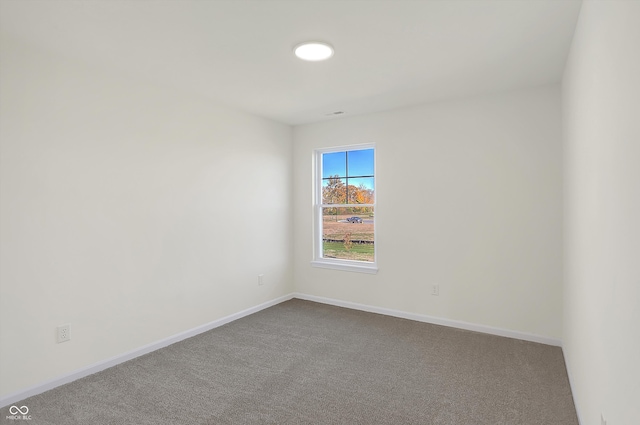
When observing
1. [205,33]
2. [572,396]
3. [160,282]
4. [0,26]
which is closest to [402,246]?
[572,396]

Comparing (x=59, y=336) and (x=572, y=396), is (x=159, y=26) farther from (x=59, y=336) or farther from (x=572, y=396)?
(x=572, y=396)

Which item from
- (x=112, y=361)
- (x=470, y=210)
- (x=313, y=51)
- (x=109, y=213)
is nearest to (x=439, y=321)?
(x=470, y=210)

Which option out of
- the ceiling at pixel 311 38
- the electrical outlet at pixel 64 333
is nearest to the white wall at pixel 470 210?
the ceiling at pixel 311 38

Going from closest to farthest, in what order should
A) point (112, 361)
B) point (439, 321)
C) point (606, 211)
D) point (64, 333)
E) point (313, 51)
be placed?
point (606, 211) → point (313, 51) → point (64, 333) → point (112, 361) → point (439, 321)

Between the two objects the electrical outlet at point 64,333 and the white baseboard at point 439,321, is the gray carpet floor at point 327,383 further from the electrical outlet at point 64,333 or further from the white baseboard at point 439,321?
the electrical outlet at point 64,333

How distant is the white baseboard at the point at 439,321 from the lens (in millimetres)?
3373

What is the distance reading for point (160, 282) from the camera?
3.33 m

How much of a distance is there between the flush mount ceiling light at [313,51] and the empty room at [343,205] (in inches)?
0.9

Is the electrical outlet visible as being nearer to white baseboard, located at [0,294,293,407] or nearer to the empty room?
the empty room

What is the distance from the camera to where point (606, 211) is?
1464mm

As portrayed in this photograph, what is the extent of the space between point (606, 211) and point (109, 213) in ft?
10.9

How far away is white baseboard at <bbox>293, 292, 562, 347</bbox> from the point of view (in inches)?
133

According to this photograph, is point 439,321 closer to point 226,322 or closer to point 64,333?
point 226,322

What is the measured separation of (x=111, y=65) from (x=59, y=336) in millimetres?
2151
